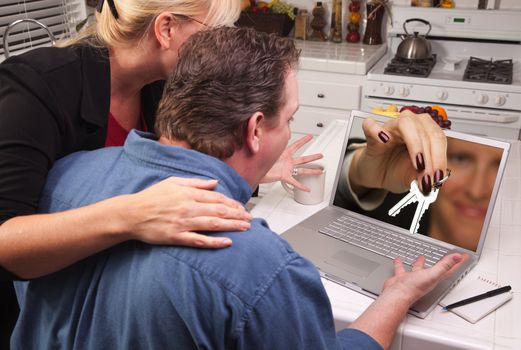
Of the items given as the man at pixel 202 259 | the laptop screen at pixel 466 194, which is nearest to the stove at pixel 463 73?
the laptop screen at pixel 466 194

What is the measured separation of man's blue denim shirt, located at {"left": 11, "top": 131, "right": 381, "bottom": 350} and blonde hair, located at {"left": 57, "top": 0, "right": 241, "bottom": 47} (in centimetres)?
43

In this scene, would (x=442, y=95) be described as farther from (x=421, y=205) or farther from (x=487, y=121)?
(x=421, y=205)

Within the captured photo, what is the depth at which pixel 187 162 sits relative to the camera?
76cm

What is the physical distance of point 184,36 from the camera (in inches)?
46.3

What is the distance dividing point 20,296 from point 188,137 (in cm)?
46

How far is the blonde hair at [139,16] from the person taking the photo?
1.15 meters

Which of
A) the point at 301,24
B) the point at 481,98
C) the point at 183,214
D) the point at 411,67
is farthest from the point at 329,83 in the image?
the point at 183,214

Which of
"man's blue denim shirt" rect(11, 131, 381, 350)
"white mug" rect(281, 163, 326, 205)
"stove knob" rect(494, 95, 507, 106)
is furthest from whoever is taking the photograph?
"stove knob" rect(494, 95, 507, 106)

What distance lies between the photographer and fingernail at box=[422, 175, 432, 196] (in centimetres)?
124

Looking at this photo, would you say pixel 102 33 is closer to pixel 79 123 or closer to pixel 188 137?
pixel 79 123

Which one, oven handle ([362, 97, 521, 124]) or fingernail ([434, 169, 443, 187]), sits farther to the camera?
oven handle ([362, 97, 521, 124])

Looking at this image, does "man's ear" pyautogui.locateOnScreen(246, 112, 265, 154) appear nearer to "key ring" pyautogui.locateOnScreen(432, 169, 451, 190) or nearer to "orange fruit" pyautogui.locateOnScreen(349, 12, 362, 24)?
"key ring" pyautogui.locateOnScreen(432, 169, 451, 190)

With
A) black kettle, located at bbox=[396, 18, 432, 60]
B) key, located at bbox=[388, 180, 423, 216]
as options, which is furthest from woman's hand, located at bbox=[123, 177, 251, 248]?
black kettle, located at bbox=[396, 18, 432, 60]

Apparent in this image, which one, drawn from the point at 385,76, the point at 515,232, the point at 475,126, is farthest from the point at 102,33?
→ the point at 475,126
